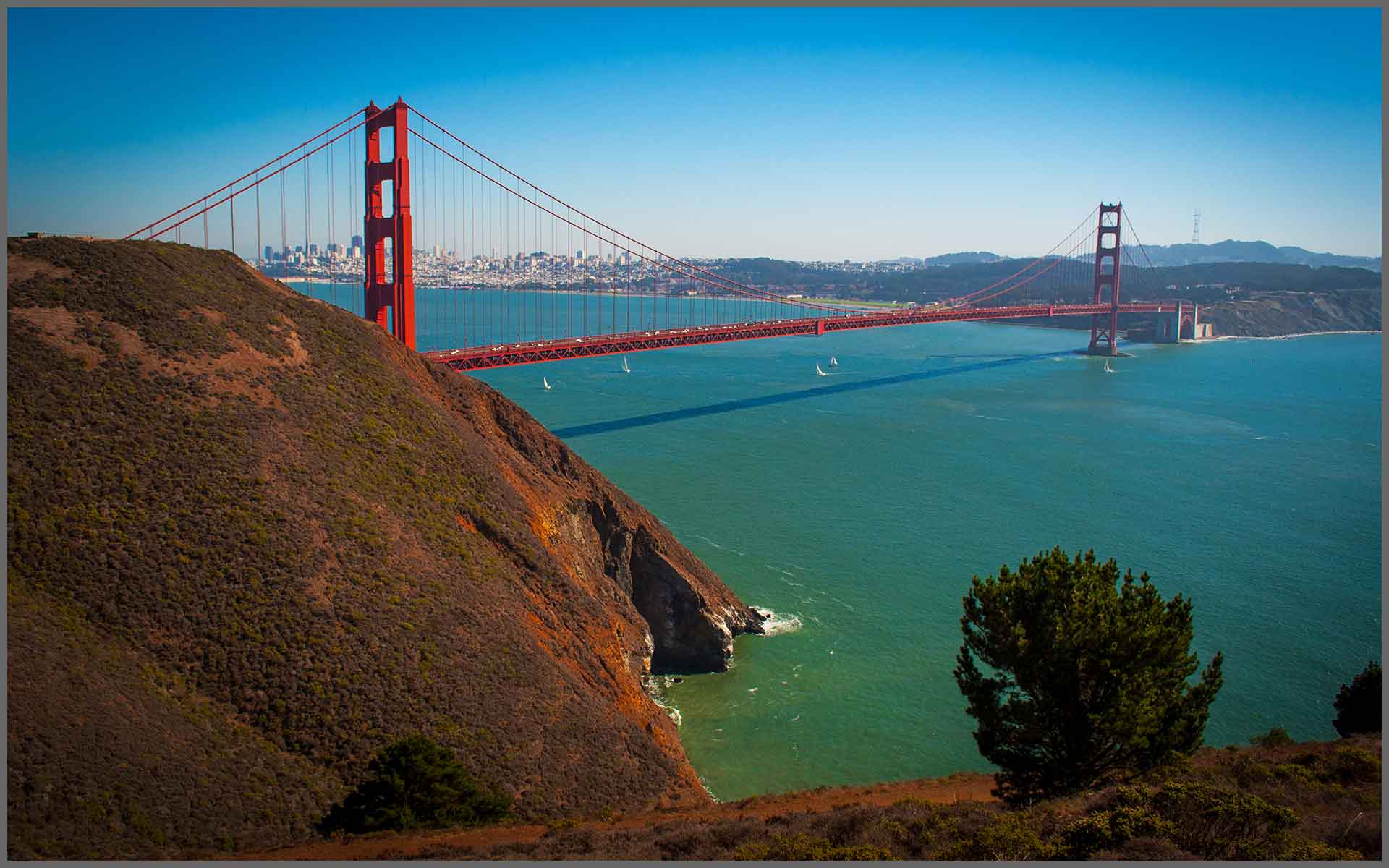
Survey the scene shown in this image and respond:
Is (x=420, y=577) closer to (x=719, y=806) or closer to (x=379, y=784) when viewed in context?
(x=379, y=784)

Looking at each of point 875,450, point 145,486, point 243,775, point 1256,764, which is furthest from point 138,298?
point 875,450

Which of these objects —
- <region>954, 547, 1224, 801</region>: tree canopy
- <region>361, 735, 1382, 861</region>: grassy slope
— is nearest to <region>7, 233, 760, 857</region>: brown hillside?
<region>361, 735, 1382, 861</region>: grassy slope

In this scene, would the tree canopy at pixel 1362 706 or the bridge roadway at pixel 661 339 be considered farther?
the bridge roadway at pixel 661 339

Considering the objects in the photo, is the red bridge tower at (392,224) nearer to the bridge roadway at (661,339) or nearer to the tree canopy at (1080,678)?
the bridge roadway at (661,339)

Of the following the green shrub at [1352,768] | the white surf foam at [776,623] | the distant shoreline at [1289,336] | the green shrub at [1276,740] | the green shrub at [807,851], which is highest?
the distant shoreline at [1289,336]

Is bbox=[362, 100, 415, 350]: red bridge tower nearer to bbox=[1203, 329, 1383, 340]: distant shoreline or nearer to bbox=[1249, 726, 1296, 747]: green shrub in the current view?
bbox=[1249, 726, 1296, 747]: green shrub

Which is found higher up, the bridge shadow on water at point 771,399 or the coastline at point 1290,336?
the coastline at point 1290,336

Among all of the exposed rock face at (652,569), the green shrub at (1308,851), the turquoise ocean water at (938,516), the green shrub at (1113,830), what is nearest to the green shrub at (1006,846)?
the green shrub at (1113,830)
